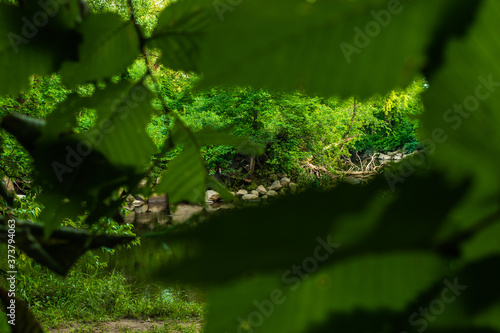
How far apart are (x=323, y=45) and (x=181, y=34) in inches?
4.9

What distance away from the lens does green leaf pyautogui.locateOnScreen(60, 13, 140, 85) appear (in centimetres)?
22

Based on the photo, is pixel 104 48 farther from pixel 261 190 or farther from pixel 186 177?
pixel 261 190

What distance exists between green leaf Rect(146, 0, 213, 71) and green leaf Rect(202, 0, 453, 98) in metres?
0.10

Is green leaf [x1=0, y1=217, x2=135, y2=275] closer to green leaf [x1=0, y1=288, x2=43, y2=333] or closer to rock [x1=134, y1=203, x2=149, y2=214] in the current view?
green leaf [x1=0, y1=288, x2=43, y2=333]

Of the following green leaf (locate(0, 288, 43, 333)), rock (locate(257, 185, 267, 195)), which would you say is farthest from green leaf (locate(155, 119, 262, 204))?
rock (locate(257, 185, 267, 195))

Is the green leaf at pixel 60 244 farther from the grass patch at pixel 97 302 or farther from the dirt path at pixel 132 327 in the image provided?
the grass patch at pixel 97 302

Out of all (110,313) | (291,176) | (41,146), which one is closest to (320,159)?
(291,176)

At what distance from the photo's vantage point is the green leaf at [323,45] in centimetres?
10

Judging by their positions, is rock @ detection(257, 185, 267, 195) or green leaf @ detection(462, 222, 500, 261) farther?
rock @ detection(257, 185, 267, 195)

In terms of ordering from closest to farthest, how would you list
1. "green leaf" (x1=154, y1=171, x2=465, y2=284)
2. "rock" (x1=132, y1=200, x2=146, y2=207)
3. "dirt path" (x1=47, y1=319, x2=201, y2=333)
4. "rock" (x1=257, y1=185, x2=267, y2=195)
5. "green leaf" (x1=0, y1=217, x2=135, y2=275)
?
1. "green leaf" (x1=154, y1=171, x2=465, y2=284)
2. "green leaf" (x1=0, y1=217, x2=135, y2=275)
3. "dirt path" (x1=47, y1=319, x2=201, y2=333)
4. "rock" (x1=132, y1=200, x2=146, y2=207)
5. "rock" (x1=257, y1=185, x2=267, y2=195)

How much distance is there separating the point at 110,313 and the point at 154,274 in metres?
4.44

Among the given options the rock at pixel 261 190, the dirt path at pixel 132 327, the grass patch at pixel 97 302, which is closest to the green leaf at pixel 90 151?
the dirt path at pixel 132 327

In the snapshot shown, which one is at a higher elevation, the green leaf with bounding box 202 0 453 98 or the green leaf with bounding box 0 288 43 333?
the green leaf with bounding box 202 0 453 98

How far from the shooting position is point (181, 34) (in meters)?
0.21
